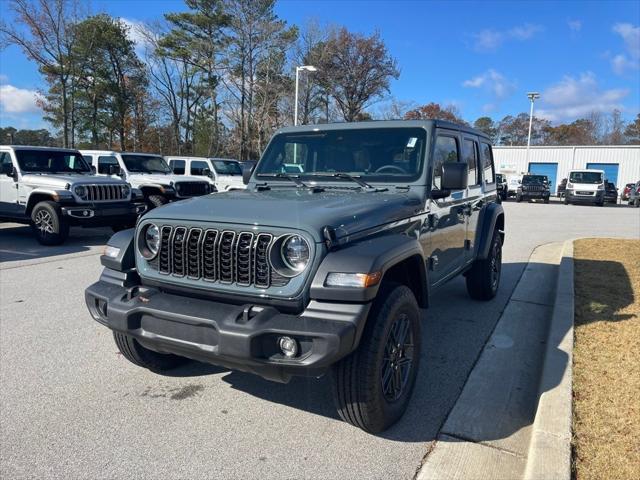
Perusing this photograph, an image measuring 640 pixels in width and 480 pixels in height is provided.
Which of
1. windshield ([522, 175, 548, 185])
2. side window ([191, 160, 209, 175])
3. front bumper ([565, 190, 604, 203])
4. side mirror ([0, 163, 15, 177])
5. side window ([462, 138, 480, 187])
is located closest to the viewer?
side window ([462, 138, 480, 187])

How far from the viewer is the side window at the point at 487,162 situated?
5781 mm

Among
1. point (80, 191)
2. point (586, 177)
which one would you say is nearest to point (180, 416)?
point (80, 191)

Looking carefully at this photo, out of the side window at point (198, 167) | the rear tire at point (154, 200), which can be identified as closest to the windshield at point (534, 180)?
the side window at point (198, 167)

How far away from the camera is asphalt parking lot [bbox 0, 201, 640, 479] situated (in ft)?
8.92

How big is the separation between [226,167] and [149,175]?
3.50 meters

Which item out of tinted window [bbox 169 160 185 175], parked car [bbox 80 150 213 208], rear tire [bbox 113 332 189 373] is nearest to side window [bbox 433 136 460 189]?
rear tire [bbox 113 332 189 373]

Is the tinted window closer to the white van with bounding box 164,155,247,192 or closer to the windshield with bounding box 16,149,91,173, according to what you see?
the white van with bounding box 164,155,247,192

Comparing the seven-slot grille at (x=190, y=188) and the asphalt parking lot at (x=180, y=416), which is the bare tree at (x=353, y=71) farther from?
the asphalt parking lot at (x=180, y=416)

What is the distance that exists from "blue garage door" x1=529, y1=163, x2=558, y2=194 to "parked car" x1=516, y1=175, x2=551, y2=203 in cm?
1473

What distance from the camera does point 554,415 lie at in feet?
9.89

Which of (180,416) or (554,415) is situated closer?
(554,415)

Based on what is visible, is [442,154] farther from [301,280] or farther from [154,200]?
[154,200]

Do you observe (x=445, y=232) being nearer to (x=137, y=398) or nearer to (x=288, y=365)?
(x=288, y=365)

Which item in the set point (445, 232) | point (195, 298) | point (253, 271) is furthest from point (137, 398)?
point (445, 232)
